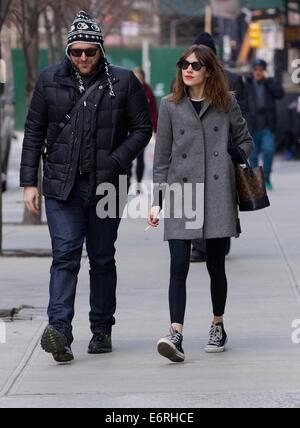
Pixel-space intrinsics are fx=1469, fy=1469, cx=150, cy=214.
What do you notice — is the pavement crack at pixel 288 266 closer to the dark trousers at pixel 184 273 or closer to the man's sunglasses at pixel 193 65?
the dark trousers at pixel 184 273

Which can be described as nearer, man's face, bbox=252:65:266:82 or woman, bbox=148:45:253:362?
woman, bbox=148:45:253:362

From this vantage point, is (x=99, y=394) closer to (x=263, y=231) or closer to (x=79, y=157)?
(x=79, y=157)

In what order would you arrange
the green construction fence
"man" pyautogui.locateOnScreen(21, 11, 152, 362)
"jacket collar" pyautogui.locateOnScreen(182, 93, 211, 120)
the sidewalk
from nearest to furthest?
the sidewalk < "man" pyautogui.locateOnScreen(21, 11, 152, 362) < "jacket collar" pyautogui.locateOnScreen(182, 93, 211, 120) < the green construction fence

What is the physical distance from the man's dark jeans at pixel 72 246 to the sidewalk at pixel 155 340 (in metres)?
0.32

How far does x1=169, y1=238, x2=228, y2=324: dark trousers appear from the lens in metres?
8.41

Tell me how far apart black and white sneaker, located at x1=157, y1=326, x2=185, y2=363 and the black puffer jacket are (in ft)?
3.15

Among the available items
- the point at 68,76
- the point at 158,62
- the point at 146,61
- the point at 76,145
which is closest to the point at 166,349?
→ the point at 76,145

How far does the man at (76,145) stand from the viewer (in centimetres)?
841

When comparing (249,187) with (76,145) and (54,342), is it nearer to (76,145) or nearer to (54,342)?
(76,145)

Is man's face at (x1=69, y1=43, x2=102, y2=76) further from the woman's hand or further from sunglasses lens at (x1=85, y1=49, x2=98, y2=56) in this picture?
the woman's hand

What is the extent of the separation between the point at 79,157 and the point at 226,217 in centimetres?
92

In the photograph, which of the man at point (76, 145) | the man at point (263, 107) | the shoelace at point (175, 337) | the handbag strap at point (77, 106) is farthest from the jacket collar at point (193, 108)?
the man at point (263, 107)

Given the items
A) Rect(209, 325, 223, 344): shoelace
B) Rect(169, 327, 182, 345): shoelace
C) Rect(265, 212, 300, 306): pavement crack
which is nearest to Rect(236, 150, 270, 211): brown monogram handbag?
Rect(209, 325, 223, 344): shoelace

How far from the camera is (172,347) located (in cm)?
820
